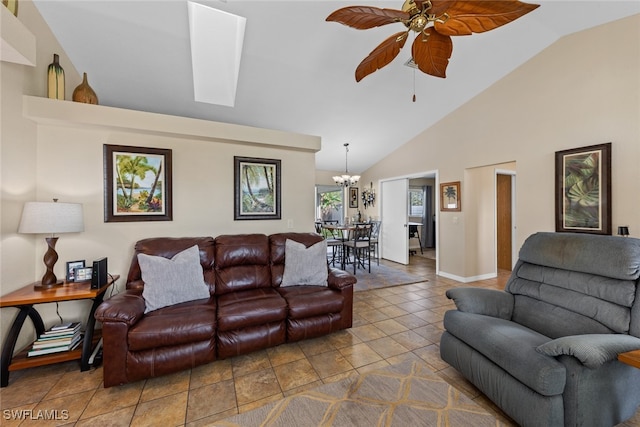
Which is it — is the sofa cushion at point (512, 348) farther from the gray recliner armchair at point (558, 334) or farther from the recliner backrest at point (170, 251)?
the recliner backrest at point (170, 251)

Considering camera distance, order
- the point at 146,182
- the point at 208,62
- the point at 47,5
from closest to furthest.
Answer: the point at 47,5 → the point at 146,182 → the point at 208,62

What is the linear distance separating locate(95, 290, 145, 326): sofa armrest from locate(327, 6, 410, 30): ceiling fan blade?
2.46 m

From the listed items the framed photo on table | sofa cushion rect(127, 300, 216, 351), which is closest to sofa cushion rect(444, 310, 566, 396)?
sofa cushion rect(127, 300, 216, 351)

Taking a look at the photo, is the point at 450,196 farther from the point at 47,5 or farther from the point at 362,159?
the point at 47,5

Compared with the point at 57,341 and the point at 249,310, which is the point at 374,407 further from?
the point at 57,341

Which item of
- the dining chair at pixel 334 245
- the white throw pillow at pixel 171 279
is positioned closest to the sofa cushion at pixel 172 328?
the white throw pillow at pixel 171 279

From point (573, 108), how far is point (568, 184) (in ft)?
3.07

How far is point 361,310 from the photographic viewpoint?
3.31m

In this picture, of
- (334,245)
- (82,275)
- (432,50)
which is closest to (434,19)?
(432,50)

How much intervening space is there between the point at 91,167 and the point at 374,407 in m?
3.35

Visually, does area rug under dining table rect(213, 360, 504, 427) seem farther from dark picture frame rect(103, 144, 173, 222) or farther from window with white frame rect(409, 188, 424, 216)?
window with white frame rect(409, 188, 424, 216)

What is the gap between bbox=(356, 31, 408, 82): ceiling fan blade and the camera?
1.77 meters

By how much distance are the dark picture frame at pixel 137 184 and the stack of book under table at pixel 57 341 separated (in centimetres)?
108

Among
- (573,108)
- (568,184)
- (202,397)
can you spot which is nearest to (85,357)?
(202,397)
